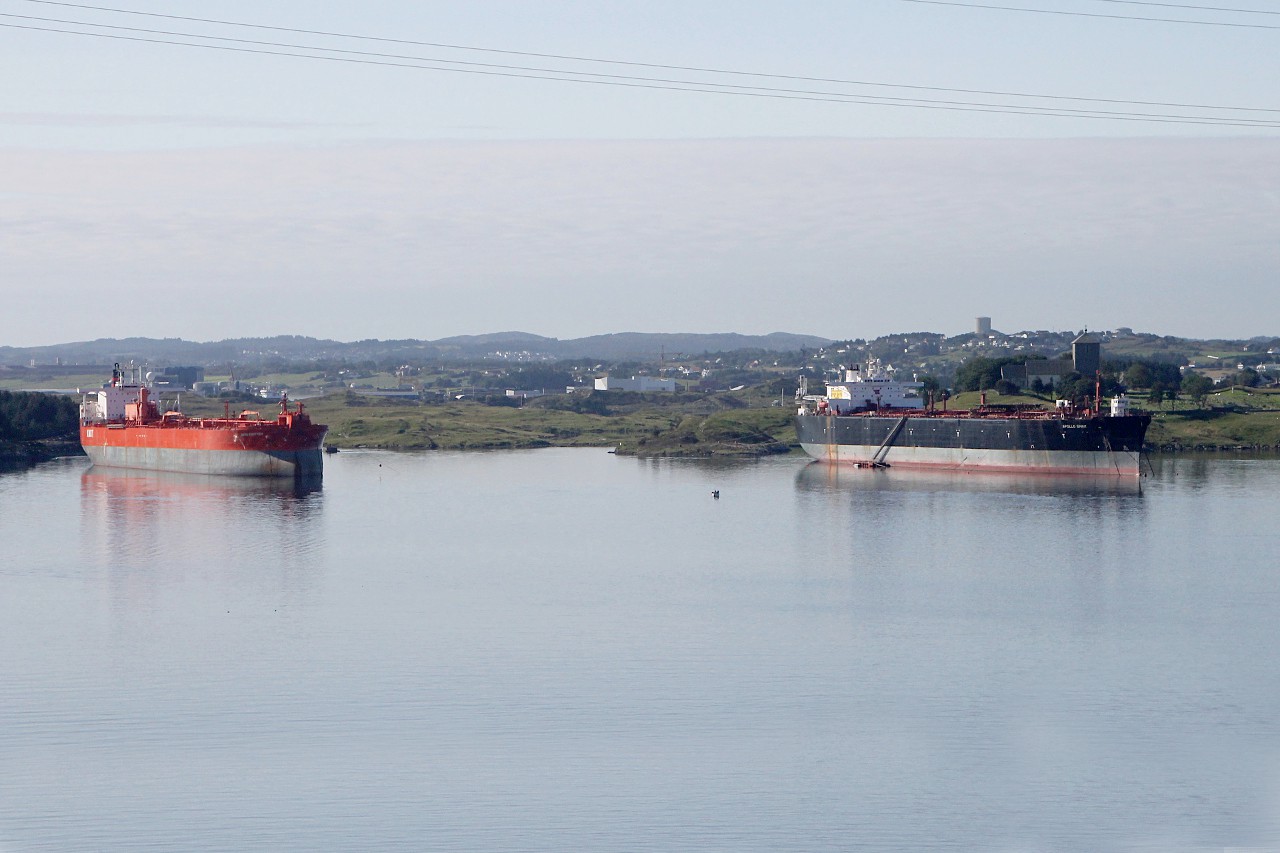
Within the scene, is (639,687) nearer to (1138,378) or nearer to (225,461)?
(225,461)

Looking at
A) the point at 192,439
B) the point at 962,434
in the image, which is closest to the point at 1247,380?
the point at 962,434

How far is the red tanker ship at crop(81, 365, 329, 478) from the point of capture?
5719cm

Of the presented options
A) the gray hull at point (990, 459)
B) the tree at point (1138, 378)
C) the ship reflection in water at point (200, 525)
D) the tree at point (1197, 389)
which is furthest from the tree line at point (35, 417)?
the tree at point (1197, 389)

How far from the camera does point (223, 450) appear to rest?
58.7 meters

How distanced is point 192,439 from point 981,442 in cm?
3474

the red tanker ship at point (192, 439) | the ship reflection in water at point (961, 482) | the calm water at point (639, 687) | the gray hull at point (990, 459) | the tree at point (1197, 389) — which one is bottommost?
the calm water at point (639, 687)

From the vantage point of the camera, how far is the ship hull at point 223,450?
5703cm

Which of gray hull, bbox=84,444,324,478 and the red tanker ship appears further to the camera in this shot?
the red tanker ship

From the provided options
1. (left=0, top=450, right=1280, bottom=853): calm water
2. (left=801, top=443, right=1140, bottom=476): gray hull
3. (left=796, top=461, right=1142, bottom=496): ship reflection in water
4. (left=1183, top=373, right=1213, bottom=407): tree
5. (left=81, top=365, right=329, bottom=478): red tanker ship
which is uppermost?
(left=1183, top=373, right=1213, bottom=407): tree

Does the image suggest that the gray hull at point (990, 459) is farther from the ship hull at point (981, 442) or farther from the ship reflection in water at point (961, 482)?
the ship reflection in water at point (961, 482)

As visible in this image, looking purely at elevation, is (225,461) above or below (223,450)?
below

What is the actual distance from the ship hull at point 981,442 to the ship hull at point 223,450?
25784mm

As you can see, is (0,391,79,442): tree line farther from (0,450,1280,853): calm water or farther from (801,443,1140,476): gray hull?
(801,443,1140,476): gray hull

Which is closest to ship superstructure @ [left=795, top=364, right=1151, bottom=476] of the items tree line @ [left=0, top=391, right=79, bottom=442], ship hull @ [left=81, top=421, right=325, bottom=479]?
ship hull @ [left=81, top=421, right=325, bottom=479]
